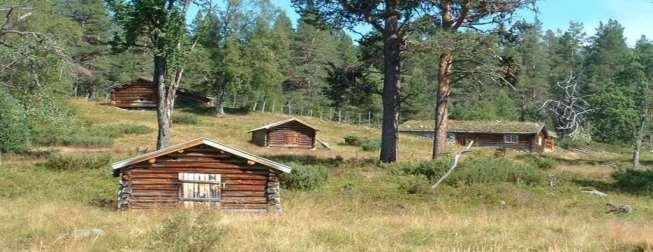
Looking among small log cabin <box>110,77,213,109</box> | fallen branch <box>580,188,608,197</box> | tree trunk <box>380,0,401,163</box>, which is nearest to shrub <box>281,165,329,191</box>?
tree trunk <box>380,0,401,163</box>

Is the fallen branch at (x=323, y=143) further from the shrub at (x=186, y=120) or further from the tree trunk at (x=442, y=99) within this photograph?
the tree trunk at (x=442, y=99)

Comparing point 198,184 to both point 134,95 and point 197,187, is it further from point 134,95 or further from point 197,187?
point 134,95

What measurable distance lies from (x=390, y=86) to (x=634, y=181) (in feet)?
41.6

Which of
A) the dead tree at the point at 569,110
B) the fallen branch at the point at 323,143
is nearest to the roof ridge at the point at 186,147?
the dead tree at the point at 569,110

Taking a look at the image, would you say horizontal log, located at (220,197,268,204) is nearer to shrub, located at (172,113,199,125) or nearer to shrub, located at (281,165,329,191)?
shrub, located at (281,165,329,191)

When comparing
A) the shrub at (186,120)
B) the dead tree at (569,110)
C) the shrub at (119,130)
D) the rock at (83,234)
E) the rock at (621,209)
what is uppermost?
the dead tree at (569,110)

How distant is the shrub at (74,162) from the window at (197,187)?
1183 centimetres

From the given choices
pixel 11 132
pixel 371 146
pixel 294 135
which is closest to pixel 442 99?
pixel 371 146

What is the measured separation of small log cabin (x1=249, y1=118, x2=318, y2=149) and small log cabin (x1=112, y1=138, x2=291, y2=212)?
32827mm

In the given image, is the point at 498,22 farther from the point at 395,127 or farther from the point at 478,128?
the point at 478,128

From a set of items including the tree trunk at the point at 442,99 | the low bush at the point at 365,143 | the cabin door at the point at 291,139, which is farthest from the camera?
the cabin door at the point at 291,139

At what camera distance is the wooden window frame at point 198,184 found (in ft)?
67.5

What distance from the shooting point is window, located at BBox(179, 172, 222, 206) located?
20.6 m

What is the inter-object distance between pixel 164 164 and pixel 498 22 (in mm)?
19910
